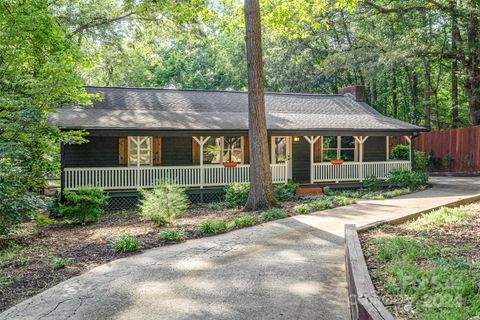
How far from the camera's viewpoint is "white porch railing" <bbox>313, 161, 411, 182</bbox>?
16.6 m

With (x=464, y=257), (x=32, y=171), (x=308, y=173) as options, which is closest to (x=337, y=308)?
(x=464, y=257)

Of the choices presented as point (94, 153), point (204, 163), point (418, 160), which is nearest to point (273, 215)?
point (204, 163)

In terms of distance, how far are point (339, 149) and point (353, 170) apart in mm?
2000

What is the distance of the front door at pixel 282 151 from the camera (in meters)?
17.2

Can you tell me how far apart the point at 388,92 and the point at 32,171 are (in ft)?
103

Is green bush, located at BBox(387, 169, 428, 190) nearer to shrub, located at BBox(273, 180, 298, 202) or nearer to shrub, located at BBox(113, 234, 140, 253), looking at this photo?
shrub, located at BBox(273, 180, 298, 202)

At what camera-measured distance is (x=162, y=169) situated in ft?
47.9

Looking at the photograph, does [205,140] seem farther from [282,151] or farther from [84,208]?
[84,208]

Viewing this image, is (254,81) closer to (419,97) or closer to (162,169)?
(162,169)

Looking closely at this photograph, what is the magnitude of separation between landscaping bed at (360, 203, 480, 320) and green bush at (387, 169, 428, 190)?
27.6 feet

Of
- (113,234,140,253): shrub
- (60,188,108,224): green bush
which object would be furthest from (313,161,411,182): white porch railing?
(113,234,140,253): shrub

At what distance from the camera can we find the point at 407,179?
1605cm

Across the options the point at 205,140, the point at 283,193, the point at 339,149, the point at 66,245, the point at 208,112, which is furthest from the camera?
the point at 339,149

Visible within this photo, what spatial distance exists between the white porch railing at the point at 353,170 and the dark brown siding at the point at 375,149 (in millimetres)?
1711
